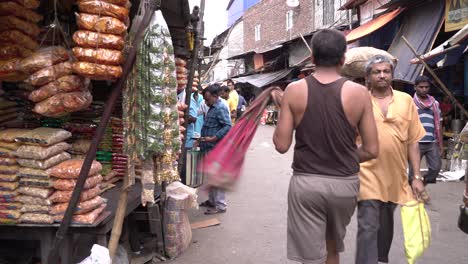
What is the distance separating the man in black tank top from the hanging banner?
693 cm

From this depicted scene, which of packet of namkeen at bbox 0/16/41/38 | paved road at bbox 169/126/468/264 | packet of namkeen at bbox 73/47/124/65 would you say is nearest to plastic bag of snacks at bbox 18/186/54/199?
packet of namkeen at bbox 73/47/124/65

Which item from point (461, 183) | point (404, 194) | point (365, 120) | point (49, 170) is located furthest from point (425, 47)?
point (49, 170)

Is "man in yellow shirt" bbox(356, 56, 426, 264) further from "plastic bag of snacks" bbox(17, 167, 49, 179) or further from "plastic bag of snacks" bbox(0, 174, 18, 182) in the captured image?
"plastic bag of snacks" bbox(0, 174, 18, 182)

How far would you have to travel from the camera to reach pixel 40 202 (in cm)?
350

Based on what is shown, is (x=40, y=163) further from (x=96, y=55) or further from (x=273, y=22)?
(x=273, y=22)

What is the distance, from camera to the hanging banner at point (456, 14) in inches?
340

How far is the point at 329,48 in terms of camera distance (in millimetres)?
2777

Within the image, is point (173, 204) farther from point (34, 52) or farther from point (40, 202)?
point (34, 52)

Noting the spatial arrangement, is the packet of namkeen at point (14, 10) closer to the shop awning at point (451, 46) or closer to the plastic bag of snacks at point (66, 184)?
the plastic bag of snacks at point (66, 184)

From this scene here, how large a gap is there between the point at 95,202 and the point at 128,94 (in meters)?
0.89

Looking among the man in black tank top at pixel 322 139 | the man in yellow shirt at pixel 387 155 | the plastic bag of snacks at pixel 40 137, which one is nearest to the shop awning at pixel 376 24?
the man in yellow shirt at pixel 387 155

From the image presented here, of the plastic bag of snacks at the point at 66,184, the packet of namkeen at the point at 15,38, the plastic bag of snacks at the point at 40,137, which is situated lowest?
the plastic bag of snacks at the point at 66,184

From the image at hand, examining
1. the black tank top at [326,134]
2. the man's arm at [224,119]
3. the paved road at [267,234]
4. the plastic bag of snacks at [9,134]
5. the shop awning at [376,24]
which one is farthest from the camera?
the shop awning at [376,24]

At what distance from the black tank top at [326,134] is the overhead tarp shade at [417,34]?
7.34m
